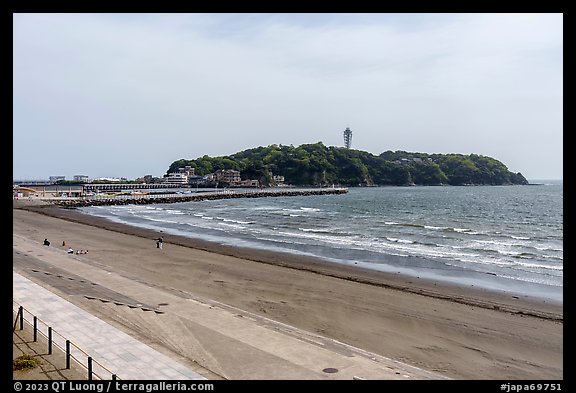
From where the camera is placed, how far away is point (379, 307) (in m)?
19.1

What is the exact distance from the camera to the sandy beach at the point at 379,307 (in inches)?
542

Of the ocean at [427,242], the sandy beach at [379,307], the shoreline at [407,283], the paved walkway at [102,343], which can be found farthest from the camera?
the ocean at [427,242]

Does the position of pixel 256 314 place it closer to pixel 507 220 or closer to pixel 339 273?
pixel 339 273

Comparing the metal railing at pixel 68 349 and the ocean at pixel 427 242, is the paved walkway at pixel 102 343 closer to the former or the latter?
the metal railing at pixel 68 349

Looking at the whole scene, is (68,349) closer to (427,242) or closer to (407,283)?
(407,283)

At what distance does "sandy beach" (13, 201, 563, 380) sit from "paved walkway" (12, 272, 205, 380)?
4.50 ft

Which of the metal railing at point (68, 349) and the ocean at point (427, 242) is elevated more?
the metal railing at point (68, 349)

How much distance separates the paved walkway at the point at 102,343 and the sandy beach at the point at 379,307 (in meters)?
1.37

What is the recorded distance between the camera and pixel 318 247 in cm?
3716

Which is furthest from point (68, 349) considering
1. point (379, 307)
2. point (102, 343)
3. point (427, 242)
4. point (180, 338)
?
point (427, 242)

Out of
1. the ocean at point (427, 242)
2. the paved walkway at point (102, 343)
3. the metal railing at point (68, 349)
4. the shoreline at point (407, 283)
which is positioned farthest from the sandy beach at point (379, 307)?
the ocean at point (427, 242)

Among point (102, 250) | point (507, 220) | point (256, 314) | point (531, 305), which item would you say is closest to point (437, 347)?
point (256, 314)

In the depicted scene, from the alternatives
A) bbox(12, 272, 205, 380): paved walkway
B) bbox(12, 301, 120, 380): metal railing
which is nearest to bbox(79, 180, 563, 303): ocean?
bbox(12, 272, 205, 380): paved walkway
